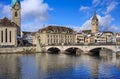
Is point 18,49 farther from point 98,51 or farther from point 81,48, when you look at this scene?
point 98,51

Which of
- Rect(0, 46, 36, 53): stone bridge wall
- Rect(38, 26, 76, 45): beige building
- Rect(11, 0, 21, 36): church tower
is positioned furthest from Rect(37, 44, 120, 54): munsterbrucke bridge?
Rect(11, 0, 21, 36): church tower

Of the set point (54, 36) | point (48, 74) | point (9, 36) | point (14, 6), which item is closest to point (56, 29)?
point (54, 36)

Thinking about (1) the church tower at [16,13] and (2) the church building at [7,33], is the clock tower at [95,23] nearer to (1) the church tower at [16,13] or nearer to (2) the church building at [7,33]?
(1) the church tower at [16,13]

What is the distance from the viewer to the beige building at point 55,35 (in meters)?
125

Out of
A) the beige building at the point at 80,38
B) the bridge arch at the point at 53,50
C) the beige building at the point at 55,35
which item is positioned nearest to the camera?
the bridge arch at the point at 53,50

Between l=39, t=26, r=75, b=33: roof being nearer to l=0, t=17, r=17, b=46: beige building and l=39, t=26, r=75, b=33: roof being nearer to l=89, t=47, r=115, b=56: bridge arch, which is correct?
l=0, t=17, r=17, b=46: beige building

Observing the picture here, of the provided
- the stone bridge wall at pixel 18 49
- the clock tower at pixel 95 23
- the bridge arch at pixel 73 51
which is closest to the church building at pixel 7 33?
the stone bridge wall at pixel 18 49

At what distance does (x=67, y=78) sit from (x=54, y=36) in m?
87.9

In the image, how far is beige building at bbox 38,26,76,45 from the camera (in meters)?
125

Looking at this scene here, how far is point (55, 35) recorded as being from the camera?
127062 mm

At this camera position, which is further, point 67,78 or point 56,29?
point 56,29

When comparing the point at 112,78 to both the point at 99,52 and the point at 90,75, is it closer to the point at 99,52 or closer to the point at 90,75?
the point at 90,75

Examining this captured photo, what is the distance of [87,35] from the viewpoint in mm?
147875

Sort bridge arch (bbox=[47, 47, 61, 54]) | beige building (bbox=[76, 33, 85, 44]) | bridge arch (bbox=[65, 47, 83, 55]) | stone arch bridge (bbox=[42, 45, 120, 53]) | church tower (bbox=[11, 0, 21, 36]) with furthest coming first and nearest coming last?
beige building (bbox=[76, 33, 85, 44])
church tower (bbox=[11, 0, 21, 36])
bridge arch (bbox=[47, 47, 61, 54])
bridge arch (bbox=[65, 47, 83, 55])
stone arch bridge (bbox=[42, 45, 120, 53])
